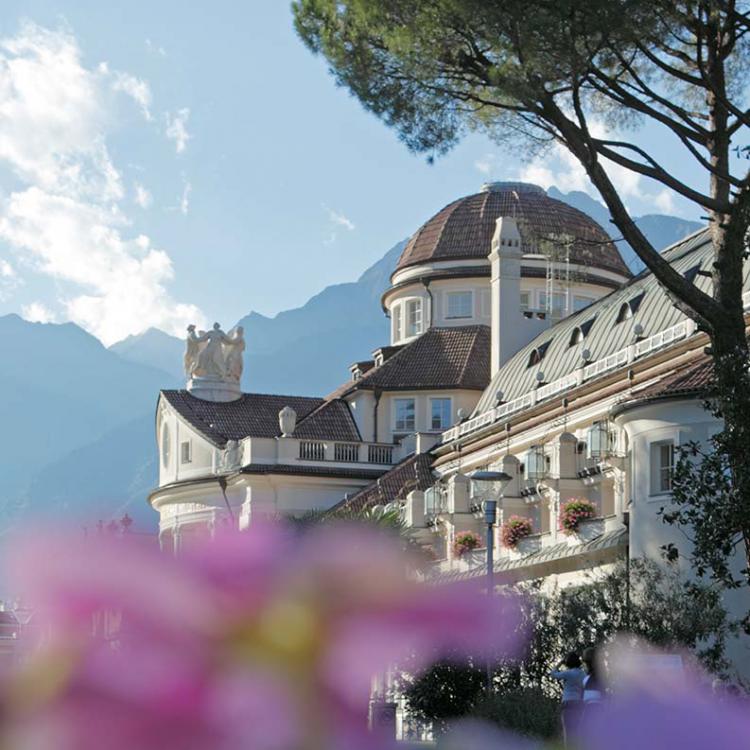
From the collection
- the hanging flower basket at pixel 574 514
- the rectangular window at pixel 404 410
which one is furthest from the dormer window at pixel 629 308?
the rectangular window at pixel 404 410

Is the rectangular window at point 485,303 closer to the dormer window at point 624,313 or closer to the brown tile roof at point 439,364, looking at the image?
the brown tile roof at point 439,364

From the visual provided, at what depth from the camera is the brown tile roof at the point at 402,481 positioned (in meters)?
59.1

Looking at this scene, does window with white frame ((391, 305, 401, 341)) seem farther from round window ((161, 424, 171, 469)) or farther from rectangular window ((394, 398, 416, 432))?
round window ((161, 424, 171, 469))

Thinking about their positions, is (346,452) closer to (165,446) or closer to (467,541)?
(165,446)

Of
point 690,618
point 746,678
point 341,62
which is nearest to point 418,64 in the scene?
point 341,62

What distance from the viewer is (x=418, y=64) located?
76.6ft

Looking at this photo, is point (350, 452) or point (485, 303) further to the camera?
point (485, 303)

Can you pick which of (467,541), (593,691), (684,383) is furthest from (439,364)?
(593,691)

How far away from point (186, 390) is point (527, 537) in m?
34.8

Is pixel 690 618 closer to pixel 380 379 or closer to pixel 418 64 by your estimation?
pixel 418 64

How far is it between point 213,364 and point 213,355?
453 mm

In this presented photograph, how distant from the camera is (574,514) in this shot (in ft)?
132

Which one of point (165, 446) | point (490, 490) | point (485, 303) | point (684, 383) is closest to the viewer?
point (490, 490)

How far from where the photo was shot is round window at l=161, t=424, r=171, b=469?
74125 mm
